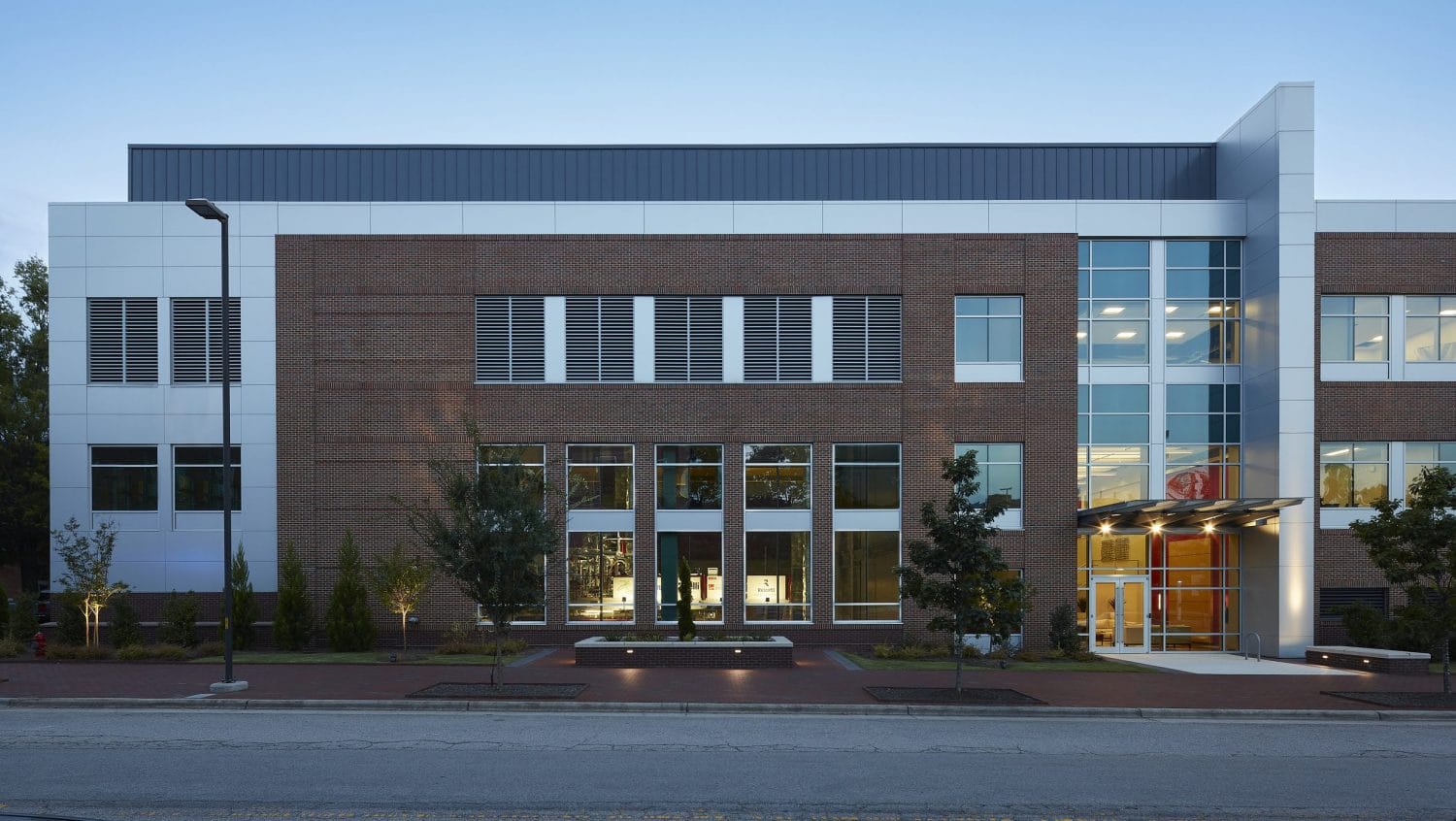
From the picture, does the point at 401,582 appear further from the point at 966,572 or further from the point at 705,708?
the point at 966,572

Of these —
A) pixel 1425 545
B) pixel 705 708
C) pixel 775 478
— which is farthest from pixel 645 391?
pixel 1425 545

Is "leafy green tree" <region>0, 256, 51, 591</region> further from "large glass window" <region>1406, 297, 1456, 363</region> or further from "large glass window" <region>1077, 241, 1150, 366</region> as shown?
"large glass window" <region>1406, 297, 1456, 363</region>

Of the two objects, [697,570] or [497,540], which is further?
[697,570]

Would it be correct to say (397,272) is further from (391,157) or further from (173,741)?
(173,741)

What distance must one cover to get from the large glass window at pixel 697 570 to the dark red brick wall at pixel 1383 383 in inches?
668

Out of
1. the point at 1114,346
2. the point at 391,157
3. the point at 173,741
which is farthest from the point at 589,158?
the point at 173,741

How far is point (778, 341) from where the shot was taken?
28.5 metres

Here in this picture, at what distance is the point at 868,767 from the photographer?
12258 mm

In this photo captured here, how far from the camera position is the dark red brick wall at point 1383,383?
2795cm

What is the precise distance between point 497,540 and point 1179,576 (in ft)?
67.4

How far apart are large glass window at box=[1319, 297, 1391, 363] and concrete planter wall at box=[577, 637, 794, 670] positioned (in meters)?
18.1

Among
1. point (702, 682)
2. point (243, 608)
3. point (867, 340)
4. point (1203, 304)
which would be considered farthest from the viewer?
point (1203, 304)

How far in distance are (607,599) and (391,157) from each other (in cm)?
1488

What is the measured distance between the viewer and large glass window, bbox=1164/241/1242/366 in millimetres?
28906
